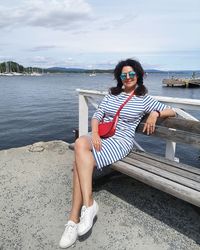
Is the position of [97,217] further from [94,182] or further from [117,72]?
[117,72]

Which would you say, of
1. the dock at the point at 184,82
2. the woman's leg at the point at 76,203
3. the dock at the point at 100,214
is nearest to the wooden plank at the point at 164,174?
the dock at the point at 100,214

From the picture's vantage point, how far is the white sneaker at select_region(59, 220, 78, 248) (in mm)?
3123

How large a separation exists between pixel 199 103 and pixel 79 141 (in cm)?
148

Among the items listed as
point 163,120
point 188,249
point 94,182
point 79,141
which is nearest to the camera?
point 188,249

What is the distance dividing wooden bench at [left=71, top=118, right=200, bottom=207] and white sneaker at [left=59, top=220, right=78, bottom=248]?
0.86 meters

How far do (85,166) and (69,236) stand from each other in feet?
2.39

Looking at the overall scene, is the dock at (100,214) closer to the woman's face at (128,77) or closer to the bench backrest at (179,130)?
the bench backrest at (179,130)

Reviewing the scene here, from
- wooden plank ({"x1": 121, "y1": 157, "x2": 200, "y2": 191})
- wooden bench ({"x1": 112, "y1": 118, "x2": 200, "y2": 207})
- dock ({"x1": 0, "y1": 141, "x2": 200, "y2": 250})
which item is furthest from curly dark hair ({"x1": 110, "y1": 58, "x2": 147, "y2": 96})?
dock ({"x1": 0, "y1": 141, "x2": 200, "y2": 250})

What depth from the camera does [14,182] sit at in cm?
472

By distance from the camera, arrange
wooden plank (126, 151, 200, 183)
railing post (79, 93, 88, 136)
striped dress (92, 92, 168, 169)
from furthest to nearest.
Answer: railing post (79, 93, 88, 136)
striped dress (92, 92, 168, 169)
wooden plank (126, 151, 200, 183)

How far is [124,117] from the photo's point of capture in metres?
4.06

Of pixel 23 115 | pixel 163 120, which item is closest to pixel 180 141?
pixel 163 120

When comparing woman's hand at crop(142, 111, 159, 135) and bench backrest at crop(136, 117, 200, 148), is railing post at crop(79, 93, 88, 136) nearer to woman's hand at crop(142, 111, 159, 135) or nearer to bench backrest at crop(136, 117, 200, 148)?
bench backrest at crop(136, 117, 200, 148)

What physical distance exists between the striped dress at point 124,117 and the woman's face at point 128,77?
0.14 m
